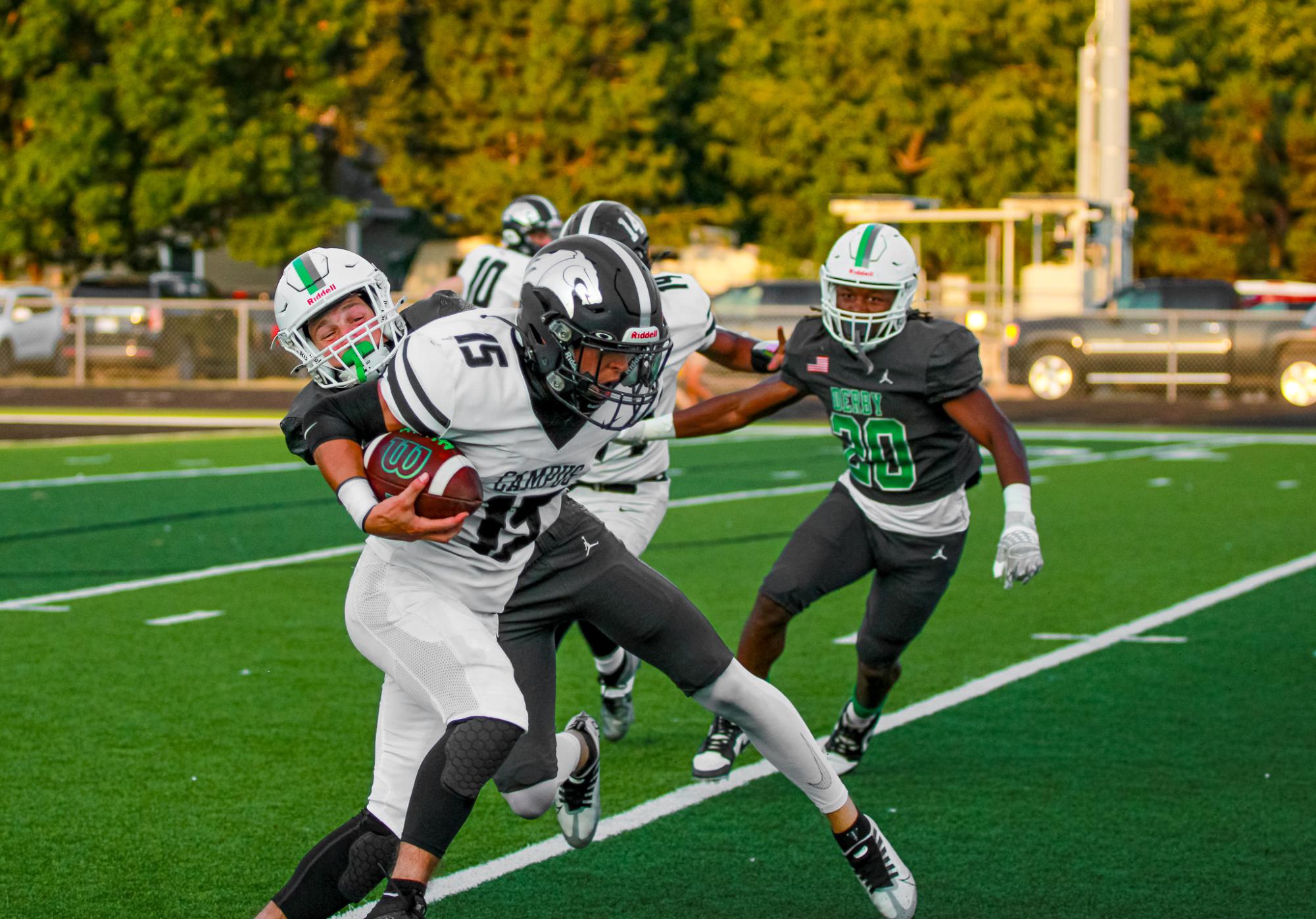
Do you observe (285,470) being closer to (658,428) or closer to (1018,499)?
(658,428)

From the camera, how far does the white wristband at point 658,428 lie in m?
5.52

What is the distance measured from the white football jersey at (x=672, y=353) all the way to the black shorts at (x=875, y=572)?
66cm

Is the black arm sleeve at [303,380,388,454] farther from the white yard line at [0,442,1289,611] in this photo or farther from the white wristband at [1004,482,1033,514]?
the white yard line at [0,442,1289,611]

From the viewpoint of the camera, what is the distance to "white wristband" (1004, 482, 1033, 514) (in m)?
5.15

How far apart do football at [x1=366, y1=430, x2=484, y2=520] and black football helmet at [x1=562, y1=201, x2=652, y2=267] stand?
194cm

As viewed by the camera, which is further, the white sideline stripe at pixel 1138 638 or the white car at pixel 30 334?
the white car at pixel 30 334

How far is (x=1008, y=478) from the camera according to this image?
5293mm

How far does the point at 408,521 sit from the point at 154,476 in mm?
11404

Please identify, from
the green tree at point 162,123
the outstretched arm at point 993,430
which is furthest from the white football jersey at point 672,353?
the green tree at point 162,123

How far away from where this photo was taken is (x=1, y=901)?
4.41m

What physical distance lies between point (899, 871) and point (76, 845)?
225 cm

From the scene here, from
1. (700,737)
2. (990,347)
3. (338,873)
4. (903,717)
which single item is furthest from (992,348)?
(338,873)

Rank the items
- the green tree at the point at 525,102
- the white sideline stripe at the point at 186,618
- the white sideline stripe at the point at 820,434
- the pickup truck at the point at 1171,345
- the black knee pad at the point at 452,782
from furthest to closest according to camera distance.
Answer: the green tree at the point at 525,102 → the pickup truck at the point at 1171,345 → the white sideline stripe at the point at 820,434 → the white sideline stripe at the point at 186,618 → the black knee pad at the point at 452,782

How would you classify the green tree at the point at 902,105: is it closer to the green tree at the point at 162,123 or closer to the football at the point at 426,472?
the green tree at the point at 162,123
